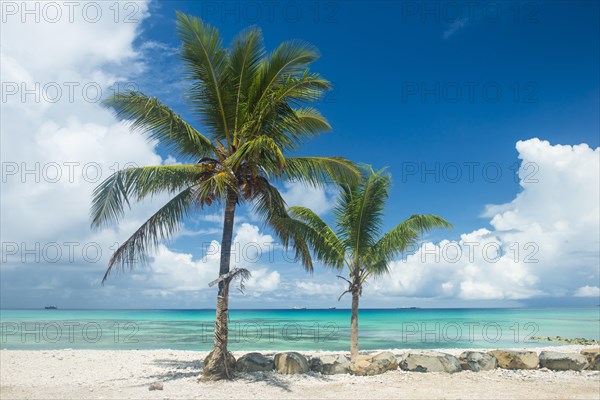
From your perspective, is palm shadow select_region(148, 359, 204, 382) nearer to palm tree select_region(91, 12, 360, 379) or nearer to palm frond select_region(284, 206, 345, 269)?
palm tree select_region(91, 12, 360, 379)

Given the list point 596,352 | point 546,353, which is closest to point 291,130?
point 546,353

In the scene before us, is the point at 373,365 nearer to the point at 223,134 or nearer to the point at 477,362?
the point at 477,362

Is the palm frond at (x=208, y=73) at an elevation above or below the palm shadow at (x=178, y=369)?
above

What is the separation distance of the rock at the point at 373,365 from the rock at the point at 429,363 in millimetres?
333

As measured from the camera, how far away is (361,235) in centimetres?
1371

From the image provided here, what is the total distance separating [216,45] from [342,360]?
8438 mm

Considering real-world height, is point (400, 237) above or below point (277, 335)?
above

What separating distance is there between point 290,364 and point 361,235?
4.34 m

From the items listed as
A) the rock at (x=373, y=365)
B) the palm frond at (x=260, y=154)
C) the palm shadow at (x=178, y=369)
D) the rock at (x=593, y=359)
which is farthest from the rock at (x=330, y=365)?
the rock at (x=593, y=359)

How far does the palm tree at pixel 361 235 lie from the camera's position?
13.6 metres

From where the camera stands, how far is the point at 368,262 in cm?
1402

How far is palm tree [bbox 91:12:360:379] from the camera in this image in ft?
34.7

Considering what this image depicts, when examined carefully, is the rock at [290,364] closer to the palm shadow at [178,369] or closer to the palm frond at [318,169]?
the palm shadow at [178,369]

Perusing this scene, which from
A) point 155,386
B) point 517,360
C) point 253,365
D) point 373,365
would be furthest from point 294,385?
point 517,360
